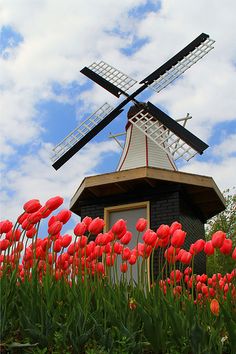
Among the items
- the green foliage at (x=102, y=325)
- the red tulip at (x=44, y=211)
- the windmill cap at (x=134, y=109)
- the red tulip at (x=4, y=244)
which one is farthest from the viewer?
the windmill cap at (x=134, y=109)

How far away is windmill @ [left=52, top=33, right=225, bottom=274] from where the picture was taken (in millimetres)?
9852

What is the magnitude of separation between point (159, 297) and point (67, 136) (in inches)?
433

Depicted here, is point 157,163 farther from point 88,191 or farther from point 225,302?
point 225,302

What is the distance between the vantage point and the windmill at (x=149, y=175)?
32.3 feet

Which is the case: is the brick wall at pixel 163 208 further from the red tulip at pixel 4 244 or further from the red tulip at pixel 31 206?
the red tulip at pixel 31 206

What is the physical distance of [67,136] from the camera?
13453 mm

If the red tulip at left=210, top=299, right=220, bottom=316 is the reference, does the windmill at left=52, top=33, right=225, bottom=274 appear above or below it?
above

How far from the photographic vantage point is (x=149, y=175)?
9.56 meters

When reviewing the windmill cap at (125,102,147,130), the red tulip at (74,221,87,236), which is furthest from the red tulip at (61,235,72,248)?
the windmill cap at (125,102,147,130)

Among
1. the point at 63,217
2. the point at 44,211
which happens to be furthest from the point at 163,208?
the point at 44,211

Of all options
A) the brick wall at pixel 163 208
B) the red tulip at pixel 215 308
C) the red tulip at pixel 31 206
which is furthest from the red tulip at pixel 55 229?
the brick wall at pixel 163 208

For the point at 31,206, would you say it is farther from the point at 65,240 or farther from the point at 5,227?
the point at 65,240

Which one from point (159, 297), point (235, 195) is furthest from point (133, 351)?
point (235, 195)

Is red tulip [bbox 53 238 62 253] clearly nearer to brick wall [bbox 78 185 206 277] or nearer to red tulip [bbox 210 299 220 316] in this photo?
red tulip [bbox 210 299 220 316]
